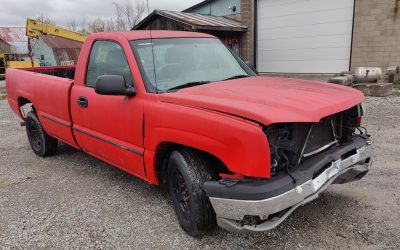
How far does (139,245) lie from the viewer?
3129 mm

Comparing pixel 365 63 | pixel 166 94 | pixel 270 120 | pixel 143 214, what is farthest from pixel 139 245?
pixel 365 63

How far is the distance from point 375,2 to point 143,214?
420 inches

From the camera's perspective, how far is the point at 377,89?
9.54 m

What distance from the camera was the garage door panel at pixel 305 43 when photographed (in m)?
12.0

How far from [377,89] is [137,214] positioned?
321 inches

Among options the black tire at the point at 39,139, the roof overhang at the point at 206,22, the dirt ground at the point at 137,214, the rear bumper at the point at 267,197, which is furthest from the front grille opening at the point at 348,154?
the roof overhang at the point at 206,22

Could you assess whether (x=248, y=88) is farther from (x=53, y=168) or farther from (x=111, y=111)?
(x=53, y=168)

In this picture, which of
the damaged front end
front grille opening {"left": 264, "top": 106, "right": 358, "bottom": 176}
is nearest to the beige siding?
front grille opening {"left": 264, "top": 106, "right": 358, "bottom": 176}

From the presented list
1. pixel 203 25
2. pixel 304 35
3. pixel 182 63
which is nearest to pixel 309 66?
pixel 304 35

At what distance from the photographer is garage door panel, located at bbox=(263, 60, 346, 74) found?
40.1 feet

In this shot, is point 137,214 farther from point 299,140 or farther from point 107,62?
point 299,140

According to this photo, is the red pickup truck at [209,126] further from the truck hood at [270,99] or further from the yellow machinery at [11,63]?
the yellow machinery at [11,63]

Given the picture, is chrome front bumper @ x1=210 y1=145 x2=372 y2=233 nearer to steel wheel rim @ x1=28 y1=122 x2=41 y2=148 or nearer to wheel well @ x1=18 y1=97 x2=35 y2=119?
steel wheel rim @ x1=28 y1=122 x2=41 y2=148

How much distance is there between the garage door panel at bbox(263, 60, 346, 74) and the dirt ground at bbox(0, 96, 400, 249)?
7.49 meters
